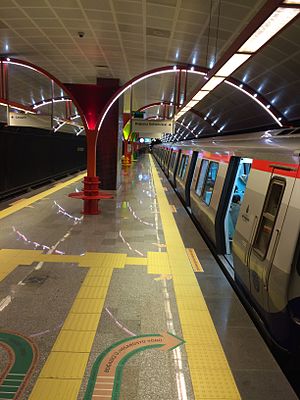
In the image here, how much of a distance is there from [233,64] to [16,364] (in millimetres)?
4109

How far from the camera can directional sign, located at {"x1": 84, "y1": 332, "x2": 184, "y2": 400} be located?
2320mm

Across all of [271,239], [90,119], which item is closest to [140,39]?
[90,119]

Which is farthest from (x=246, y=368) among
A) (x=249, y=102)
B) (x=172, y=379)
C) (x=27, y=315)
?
(x=249, y=102)

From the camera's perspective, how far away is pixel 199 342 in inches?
115

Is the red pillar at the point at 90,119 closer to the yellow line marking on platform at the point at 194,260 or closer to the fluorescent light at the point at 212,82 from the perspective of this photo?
the fluorescent light at the point at 212,82

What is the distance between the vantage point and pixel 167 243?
19.1ft

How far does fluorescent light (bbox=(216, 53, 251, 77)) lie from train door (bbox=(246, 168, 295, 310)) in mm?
1560

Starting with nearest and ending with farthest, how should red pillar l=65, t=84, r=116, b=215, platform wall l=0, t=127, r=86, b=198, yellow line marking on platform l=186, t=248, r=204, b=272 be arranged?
yellow line marking on platform l=186, t=248, r=204, b=272 < red pillar l=65, t=84, r=116, b=215 < platform wall l=0, t=127, r=86, b=198

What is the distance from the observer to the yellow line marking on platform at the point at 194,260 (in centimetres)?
471

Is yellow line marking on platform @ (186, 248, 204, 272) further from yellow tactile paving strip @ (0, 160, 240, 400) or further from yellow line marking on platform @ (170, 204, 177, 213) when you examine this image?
yellow line marking on platform @ (170, 204, 177, 213)

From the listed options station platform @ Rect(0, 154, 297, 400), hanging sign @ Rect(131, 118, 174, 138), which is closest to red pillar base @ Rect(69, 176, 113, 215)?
station platform @ Rect(0, 154, 297, 400)

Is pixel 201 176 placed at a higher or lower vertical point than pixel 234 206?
higher

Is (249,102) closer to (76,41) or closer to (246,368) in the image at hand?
(76,41)

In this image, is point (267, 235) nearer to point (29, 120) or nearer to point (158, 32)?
point (158, 32)
